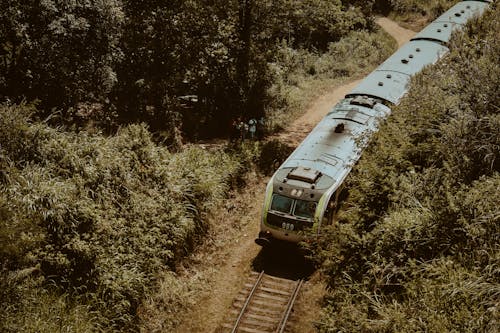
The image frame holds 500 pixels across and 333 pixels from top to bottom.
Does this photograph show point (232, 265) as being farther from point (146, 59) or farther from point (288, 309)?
point (146, 59)

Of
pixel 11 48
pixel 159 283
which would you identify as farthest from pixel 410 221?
pixel 11 48

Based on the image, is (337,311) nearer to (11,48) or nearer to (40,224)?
(40,224)

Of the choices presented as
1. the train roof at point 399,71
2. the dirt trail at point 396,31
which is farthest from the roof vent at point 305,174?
the dirt trail at point 396,31

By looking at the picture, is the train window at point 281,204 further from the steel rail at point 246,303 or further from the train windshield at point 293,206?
the steel rail at point 246,303

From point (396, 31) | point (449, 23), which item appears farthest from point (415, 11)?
point (449, 23)

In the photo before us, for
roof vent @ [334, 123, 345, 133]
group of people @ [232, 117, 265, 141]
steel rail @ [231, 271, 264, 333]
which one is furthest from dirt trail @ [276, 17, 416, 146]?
steel rail @ [231, 271, 264, 333]
